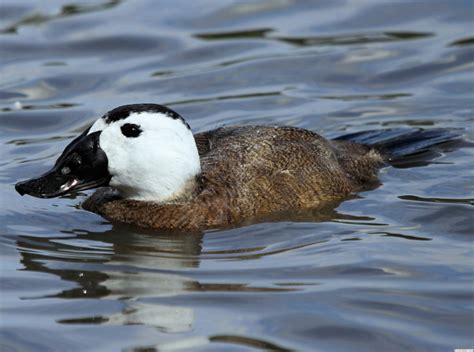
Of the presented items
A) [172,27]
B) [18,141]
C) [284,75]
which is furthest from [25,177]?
[172,27]

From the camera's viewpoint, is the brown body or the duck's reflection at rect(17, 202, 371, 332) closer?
the duck's reflection at rect(17, 202, 371, 332)

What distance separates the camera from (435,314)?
7363mm

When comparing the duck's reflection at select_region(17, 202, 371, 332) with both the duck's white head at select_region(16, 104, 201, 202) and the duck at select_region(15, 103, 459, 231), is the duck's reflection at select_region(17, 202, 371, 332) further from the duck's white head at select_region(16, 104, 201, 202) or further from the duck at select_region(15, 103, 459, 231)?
the duck's white head at select_region(16, 104, 201, 202)

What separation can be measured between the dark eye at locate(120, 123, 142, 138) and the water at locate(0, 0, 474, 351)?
747mm

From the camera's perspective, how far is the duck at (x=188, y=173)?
910cm

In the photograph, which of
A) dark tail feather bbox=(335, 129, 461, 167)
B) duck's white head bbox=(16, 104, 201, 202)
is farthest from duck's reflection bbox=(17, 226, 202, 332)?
dark tail feather bbox=(335, 129, 461, 167)

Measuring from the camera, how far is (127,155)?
29.9 ft

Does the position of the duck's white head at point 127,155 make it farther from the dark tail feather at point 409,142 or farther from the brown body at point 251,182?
the dark tail feather at point 409,142

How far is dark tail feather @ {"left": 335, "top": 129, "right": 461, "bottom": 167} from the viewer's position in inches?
436

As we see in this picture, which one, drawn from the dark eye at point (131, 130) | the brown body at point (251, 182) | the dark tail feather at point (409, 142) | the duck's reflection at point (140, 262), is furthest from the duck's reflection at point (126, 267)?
the dark tail feather at point (409, 142)

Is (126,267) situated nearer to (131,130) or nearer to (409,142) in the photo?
(131,130)

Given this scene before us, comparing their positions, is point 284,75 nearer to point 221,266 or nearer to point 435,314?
point 221,266

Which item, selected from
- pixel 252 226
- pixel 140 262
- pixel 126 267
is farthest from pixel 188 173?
pixel 126 267

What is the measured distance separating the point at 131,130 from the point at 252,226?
3.78 feet
